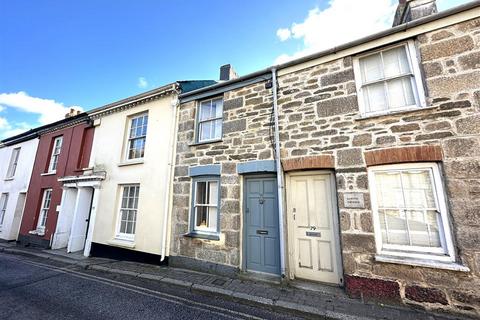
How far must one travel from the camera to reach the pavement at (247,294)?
11.7ft

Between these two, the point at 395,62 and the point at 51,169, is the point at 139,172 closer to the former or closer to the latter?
the point at 51,169

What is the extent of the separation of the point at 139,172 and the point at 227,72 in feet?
17.1

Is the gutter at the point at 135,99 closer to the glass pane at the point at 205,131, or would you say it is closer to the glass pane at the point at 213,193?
the glass pane at the point at 205,131

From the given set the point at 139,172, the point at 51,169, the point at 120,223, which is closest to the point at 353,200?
the point at 139,172

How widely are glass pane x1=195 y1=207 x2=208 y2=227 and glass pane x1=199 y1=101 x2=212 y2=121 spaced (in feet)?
9.56

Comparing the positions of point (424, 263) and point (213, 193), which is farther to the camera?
point (213, 193)

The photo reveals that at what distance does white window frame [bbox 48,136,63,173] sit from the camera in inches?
404

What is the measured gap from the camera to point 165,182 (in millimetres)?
6715

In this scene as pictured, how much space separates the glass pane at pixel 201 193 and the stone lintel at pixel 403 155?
4.28 metres

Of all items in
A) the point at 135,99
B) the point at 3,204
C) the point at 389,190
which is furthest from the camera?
the point at 3,204

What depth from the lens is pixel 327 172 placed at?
16.0 ft

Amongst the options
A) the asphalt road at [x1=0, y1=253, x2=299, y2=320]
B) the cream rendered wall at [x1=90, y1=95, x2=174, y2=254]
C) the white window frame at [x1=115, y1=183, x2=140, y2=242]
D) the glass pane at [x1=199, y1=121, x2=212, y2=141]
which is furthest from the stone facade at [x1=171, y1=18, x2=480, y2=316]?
the white window frame at [x1=115, y1=183, x2=140, y2=242]

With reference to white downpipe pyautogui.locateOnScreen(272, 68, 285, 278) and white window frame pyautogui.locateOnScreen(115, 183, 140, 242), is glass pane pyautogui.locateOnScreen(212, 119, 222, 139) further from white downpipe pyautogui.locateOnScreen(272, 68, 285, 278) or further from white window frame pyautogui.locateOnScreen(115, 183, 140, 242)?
white window frame pyautogui.locateOnScreen(115, 183, 140, 242)

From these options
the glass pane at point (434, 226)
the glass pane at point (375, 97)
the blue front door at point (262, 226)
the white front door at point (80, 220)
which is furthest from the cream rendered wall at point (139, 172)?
the glass pane at point (434, 226)
